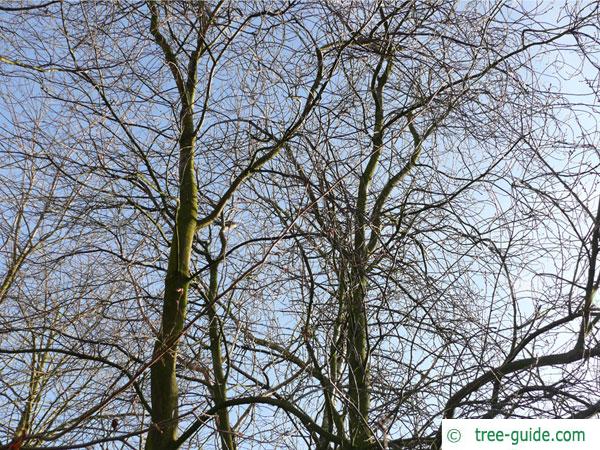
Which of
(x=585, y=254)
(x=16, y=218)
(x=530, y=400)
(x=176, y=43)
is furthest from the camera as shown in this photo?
(x=16, y=218)

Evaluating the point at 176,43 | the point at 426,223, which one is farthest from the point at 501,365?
the point at 176,43

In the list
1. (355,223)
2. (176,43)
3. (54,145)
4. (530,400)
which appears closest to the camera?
(530,400)

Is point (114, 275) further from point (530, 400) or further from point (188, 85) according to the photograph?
point (530, 400)

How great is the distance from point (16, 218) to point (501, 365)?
2735 millimetres

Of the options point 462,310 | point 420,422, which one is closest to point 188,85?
point 462,310

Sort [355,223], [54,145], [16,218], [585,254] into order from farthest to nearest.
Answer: [16,218] < [54,145] < [355,223] < [585,254]

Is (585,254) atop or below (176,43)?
below

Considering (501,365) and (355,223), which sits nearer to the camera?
(501,365)

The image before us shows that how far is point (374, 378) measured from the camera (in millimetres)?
2914

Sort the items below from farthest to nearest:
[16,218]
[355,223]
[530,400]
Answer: [16,218], [355,223], [530,400]

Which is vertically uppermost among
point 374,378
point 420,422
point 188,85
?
point 188,85

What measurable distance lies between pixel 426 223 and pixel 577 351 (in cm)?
120

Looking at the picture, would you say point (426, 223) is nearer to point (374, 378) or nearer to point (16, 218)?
point (374, 378)

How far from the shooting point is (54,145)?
10.7 ft
